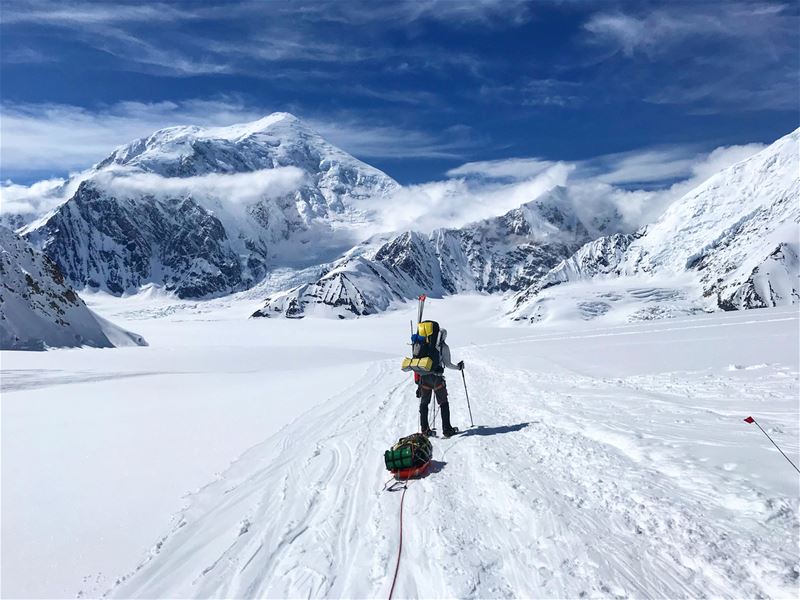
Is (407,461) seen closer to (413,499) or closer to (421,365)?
(413,499)

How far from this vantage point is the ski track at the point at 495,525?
4.86 m

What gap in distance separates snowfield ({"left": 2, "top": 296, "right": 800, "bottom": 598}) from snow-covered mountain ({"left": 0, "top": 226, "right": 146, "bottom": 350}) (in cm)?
2222

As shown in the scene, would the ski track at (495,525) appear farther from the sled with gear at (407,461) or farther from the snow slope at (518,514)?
the sled with gear at (407,461)

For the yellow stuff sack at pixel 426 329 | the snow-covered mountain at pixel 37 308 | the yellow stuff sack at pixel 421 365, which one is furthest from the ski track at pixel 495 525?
the snow-covered mountain at pixel 37 308

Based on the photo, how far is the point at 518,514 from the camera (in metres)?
6.21

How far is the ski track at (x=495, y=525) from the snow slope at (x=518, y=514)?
0.02 meters

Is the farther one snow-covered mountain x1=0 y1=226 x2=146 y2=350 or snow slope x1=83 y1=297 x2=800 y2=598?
snow-covered mountain x1=0 y1=226 x2=146 y2=350

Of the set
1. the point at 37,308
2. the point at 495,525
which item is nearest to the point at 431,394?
the point at 495,525

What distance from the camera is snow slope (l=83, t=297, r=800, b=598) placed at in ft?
16.1

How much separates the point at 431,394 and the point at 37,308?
37008 mm

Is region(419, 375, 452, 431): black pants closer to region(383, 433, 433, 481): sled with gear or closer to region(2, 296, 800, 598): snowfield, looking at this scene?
region(2, 296, 800, 598): snowfield

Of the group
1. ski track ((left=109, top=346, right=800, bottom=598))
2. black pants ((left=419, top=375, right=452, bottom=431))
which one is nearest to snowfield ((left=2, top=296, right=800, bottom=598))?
ski track ((left=109, top=346, right=800, bottom=598))

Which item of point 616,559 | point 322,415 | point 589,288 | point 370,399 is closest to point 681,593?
point 616,559

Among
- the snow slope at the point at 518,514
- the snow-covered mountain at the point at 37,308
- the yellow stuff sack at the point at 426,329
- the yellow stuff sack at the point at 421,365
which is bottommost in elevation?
the snow slope at the point at 518,514
